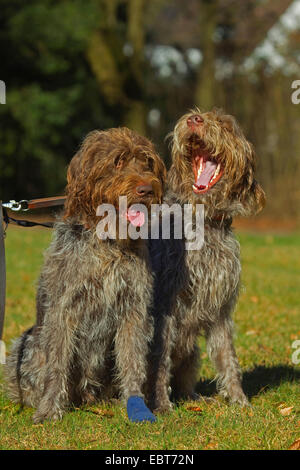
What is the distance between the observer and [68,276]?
15.9 feet

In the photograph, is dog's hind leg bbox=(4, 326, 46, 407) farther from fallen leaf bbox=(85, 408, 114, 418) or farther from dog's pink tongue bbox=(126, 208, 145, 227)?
dog's pink tongue bbox=(126, 208, 145, 227)

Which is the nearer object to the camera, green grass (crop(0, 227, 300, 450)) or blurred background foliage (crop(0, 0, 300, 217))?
green grass (crop(0, 227, 300, 450))

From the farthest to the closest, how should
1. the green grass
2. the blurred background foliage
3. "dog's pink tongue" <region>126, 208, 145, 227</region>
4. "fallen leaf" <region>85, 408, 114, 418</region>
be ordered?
the blurred background foliage
"fallen leaf" <region>85, 408, 114, 418</region>
"dog's pink tongue" <region>126, 208, 145, 227</region>
the green grass

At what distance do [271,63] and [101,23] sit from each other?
4.94 meters

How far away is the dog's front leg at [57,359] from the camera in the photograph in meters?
4.89

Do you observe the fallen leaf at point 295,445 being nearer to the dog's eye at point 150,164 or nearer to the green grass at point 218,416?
the green grass at point 218,416

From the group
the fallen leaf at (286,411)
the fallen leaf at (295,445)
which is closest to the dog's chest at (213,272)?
the fallen leaf at (286,411)

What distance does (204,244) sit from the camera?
17.8 feet

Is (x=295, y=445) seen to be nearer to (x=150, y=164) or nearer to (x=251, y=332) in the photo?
(x=150, y=164)

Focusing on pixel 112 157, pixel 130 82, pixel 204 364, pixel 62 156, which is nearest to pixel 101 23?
pixel 130 82

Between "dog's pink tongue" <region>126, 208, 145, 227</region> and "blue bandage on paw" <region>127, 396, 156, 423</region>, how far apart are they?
1150 millimetres

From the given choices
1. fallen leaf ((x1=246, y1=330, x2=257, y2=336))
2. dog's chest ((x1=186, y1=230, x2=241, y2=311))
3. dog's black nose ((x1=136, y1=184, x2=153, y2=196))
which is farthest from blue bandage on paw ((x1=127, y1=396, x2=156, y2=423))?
fallen leaf ((x1=246, y1=330, x2=257, y2=336))

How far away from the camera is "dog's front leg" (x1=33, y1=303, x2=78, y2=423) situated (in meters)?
4.89
